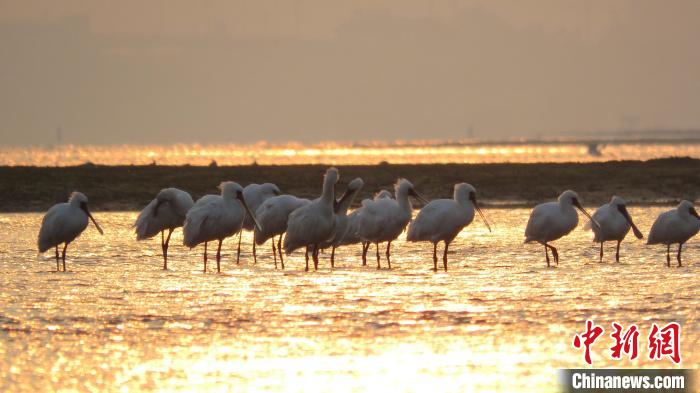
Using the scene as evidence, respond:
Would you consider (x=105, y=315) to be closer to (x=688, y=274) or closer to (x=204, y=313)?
(x=204, y=313)

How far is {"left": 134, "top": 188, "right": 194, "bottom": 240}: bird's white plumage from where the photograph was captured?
64.7 feet

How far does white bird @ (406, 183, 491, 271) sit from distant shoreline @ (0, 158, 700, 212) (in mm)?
15095

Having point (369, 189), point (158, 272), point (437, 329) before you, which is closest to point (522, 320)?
point (437, 329)

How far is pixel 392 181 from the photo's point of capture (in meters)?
40.5

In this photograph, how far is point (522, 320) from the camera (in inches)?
488

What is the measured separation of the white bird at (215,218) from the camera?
1847 centimetres

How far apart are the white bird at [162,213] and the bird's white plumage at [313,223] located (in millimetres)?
2212

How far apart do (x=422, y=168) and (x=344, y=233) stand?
26248mm

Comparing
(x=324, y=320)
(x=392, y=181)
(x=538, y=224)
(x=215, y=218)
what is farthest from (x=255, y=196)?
(x=392, y=181)

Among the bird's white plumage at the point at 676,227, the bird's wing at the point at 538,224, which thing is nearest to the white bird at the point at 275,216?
the bird's wing at the point at 538,224

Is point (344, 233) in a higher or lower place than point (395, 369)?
higher

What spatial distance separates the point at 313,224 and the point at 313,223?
14 millimetres

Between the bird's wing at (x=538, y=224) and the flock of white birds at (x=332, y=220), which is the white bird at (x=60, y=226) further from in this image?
the bird's wing at (x=538, y=224)

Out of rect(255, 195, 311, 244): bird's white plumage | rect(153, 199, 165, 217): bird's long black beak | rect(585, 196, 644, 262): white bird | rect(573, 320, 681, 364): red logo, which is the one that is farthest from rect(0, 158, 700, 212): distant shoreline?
rect(573, 320, 681, 364): red logo
